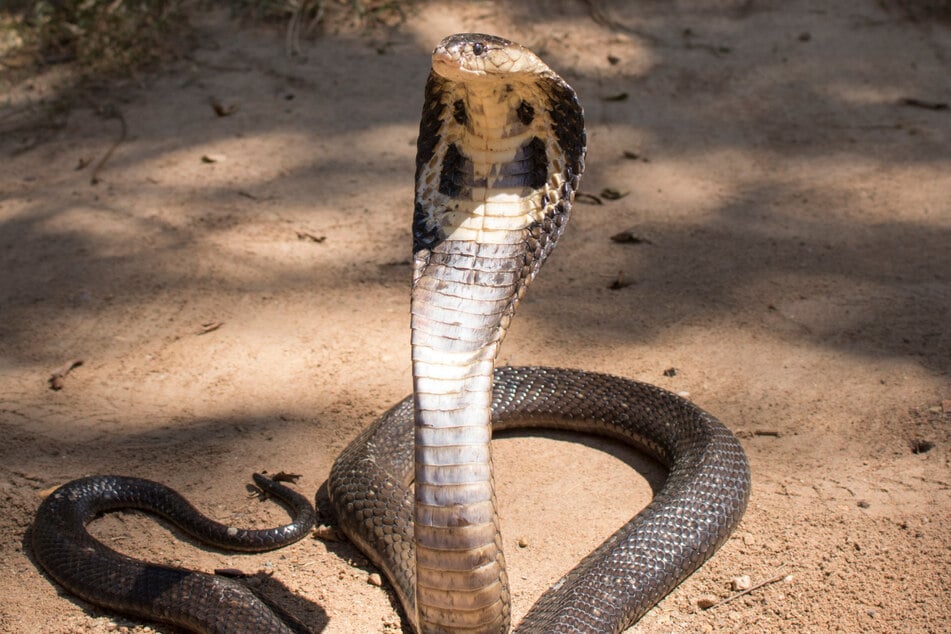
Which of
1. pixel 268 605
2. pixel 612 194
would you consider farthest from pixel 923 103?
pixel 268 605

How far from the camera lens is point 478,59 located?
8.25 ft

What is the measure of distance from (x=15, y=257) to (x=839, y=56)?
20.1ft

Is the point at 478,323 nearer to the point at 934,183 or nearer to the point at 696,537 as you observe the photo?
the point at 696,537

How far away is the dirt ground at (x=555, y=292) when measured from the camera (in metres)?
3.53

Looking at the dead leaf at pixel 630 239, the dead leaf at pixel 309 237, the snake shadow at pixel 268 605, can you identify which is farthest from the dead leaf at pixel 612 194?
the snake shadow at pixel 268 605

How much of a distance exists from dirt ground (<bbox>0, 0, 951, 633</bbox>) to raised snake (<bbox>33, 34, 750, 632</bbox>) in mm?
134

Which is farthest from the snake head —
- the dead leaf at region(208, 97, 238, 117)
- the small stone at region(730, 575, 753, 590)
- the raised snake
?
the dead leaf at region(208, 97, 238, 117)

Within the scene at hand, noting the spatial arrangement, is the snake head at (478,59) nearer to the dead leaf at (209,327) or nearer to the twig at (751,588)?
the twig at (751,588)


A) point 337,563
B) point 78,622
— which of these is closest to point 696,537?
point 337,563

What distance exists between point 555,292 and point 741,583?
220cm

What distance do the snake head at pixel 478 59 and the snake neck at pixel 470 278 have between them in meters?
0.03

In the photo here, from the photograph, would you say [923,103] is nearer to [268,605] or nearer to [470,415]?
[470,415]

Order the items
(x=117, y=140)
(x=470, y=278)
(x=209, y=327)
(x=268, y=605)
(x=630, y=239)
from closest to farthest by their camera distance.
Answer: (x=470, y=278), (x=268, y=605), (x=209, y=327), (x=630, y=239), (x=117, y=140)

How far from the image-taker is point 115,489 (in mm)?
3676
